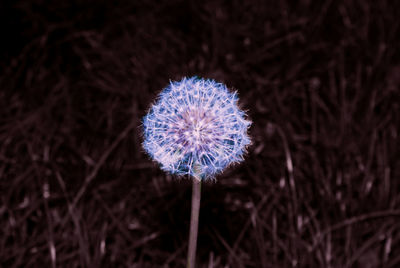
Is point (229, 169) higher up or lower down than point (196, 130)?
higher up

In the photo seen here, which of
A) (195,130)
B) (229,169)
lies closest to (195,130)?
(195,130)

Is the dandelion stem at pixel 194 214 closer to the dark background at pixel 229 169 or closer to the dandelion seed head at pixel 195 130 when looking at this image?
the dandelion seed head at pixel 195 130

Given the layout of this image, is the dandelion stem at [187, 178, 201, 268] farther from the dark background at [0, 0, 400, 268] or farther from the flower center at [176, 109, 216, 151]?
the dark background at [0, 0, 400, 268]

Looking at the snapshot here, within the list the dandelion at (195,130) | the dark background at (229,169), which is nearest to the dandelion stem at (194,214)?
the dandelion at (195,130)

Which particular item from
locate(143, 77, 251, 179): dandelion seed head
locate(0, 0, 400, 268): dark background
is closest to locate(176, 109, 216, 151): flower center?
locate(143, 77, 251, 179): dandelion seed head

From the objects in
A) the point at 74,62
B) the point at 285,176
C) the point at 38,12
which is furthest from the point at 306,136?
the point at 38,12

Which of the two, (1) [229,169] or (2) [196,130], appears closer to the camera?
(2) [196,130]

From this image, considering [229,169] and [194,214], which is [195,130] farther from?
[229,169]
